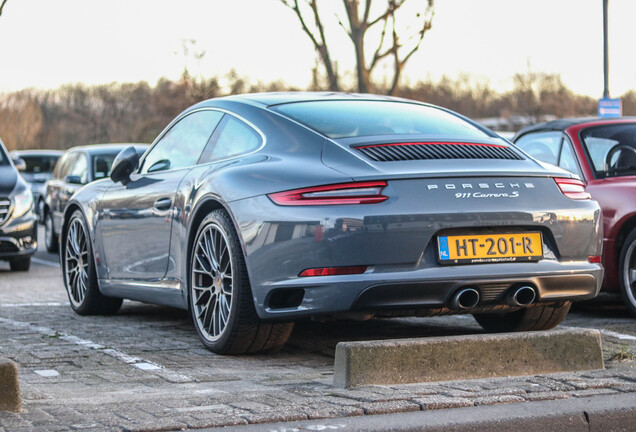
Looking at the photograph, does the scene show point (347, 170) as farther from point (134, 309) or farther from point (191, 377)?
point (134, 309)

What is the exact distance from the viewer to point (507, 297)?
528 cm

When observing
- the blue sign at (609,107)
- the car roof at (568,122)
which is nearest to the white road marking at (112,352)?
the car roof at (568,122)

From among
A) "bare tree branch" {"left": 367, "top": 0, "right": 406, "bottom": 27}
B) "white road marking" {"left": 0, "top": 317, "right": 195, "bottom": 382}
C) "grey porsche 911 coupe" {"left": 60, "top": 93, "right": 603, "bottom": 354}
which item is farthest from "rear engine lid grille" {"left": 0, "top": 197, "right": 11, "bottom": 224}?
"bare tree branch" {"left": 367, "top": 0, "right": 406, "bottom": 27}

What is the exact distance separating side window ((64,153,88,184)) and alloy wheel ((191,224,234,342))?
9.87 meters

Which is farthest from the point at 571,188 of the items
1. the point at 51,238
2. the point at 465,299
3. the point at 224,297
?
the point at 51,238

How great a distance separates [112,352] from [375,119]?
193 cm

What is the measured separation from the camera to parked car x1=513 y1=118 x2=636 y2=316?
7336mm

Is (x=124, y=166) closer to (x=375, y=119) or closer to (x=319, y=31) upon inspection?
(x=375, y=119)

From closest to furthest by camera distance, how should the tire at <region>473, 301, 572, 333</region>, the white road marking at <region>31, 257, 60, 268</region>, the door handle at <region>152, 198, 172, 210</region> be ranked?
the tire at <region>473, 301, 572, 333</region>
the door handle at <region>152, 198, 172, 210</region>
the white road marking at <region>31, 257, 60, 268</region>

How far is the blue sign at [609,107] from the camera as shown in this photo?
2203 centimetres

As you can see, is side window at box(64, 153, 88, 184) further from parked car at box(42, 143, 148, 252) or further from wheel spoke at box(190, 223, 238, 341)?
wheel spoke at box(190, 223, 238, 341)

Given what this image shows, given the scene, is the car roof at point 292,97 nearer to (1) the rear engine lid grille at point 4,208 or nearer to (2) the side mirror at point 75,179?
(1) the rear engine lid grille at point 4,208

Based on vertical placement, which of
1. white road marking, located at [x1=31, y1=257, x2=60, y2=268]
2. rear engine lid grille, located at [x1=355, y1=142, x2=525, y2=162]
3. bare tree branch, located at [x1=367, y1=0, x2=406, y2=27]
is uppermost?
bare tree branch, located at [x1=367, y1=0, x2=406, y2=27]

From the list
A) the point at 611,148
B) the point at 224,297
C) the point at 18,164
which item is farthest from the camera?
the point at 18,164
